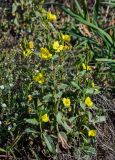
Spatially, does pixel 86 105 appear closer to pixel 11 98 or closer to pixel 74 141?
pixel 74 141

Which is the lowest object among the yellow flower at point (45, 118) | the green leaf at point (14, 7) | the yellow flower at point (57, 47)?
the yellow flower at point (45, 118)

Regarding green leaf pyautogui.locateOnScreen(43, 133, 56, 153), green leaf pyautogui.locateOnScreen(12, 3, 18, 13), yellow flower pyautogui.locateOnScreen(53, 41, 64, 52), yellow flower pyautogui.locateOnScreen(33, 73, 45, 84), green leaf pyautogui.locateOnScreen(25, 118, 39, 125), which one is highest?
green leaf pyautogui.locateOnScreen(12, 3, 18, 13)

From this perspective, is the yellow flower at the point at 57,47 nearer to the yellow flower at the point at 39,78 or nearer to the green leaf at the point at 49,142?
the yellow flower at the point at 39,78

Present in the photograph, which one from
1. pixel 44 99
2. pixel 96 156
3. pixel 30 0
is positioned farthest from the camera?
pixel 30 0

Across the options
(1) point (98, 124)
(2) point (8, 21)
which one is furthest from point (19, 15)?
(1) point (98, 124)

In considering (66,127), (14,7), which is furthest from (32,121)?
(14,7)

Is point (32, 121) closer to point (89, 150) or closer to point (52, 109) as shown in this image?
point (52, 109)

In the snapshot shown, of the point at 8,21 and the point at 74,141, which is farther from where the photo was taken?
the point at 8,21

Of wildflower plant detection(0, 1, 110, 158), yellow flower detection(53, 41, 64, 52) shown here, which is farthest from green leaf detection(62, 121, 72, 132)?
yellow flower detection(53, 41, 64, 52)

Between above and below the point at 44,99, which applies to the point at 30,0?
above

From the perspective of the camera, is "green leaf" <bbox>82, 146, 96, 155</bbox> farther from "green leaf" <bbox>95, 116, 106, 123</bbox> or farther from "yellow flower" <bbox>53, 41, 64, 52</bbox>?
"yellow flower" <bbox>53, 41, 64, 52</bbox>

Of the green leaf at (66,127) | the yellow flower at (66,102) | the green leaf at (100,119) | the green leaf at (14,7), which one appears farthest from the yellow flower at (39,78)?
the green leaf at (14,7)
